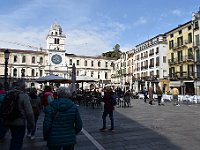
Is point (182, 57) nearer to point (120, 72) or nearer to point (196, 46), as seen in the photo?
point (196, 46)

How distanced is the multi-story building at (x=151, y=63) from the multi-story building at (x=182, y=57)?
1858 millimetres

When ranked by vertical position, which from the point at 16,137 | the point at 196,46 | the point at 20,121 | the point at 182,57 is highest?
the point at 196,46

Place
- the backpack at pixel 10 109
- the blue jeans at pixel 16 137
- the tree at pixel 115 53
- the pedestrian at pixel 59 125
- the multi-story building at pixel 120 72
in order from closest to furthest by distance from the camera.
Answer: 1. the pedestrian at pixel 59 125
2. the backpack at pixel 10 109
3. the blue jeans at pixel 16 137
4. the multi-story building at pixel 120 72
5. the tree at pixel 115 53

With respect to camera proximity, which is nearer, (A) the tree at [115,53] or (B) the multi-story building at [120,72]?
(B) the multi-story building at [120,72]

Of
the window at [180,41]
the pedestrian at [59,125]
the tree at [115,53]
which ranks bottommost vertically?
the pedestrian at [59,125]

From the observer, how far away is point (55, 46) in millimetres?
89188

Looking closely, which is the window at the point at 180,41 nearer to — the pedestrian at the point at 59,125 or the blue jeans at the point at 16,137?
the blue jeans at the point at 16,137

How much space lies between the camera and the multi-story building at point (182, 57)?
165 ft

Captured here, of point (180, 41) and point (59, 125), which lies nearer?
point (59, 125)

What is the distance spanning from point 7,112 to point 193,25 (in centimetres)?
4861

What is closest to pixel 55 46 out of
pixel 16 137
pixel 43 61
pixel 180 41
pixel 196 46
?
pixel 43 61

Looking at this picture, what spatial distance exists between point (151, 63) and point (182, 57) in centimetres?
1141

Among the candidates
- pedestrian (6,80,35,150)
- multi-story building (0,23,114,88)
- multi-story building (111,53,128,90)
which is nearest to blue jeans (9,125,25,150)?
pedestrian (6,80,35,150)

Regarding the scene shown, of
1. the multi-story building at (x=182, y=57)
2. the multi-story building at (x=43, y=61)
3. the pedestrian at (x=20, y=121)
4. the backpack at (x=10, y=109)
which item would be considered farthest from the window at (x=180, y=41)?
the backpack at (x=10, y=109)
